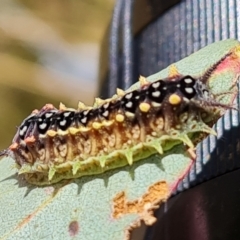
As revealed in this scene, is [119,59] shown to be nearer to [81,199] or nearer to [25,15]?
[81,199]

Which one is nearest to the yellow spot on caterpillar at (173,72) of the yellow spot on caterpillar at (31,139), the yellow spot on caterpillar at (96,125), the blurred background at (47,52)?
the yellow spot on caterpillar at (96,125)

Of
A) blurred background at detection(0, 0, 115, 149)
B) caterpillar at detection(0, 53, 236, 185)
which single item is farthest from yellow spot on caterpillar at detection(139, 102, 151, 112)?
blurred background at detection(0, 0, 115, 149)

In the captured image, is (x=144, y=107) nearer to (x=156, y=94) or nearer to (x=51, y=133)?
(x=156, y=94)

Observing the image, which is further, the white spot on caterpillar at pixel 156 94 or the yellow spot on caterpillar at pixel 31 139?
the yellow spot on caterpillar at pixel 31 139

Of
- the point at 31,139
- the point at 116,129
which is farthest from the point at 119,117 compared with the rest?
the point at 31,139

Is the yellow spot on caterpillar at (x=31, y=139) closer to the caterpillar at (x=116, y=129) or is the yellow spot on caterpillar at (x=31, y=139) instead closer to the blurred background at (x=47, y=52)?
the caterpillar at (x=116, y=129)

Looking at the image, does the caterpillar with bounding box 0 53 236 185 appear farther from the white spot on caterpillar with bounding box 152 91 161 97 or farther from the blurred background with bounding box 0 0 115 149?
the blurred background with bounding box 0 0 115 149
